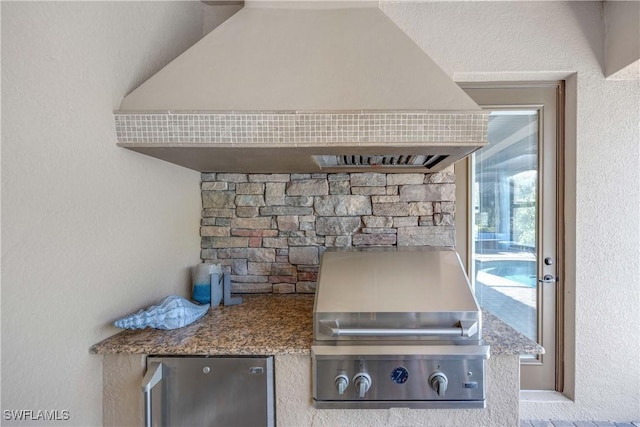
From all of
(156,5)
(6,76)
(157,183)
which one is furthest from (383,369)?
(156,5)

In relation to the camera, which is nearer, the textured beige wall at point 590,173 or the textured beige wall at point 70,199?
the textured beige wall at point 70,199

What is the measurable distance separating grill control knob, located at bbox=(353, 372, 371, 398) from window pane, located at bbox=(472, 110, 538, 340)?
4.05 ft

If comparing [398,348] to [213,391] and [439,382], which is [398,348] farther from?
[213,391]

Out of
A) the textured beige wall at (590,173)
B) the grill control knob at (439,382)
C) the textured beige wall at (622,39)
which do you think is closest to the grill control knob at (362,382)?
the grill control knob at (439,382)

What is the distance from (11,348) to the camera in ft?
2.58

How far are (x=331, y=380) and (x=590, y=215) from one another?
6.13ft

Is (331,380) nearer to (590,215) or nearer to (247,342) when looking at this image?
(247,342)

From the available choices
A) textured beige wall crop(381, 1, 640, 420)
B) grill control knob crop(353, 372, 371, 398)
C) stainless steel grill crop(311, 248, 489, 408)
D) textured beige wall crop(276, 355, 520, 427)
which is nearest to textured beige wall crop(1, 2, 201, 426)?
textured beige wall crop(276, 355, 520, 427)

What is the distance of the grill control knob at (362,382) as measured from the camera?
0.96 m

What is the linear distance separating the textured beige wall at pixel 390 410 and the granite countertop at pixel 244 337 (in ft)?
0.20

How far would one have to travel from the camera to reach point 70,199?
0.94 m

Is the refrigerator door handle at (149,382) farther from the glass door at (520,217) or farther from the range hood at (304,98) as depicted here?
the glass door at (520,217)

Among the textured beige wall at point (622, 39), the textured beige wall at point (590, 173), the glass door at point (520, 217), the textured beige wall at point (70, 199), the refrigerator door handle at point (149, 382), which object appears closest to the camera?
the textured beige wall at point (70, 199)

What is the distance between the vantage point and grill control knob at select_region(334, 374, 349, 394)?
975mm
